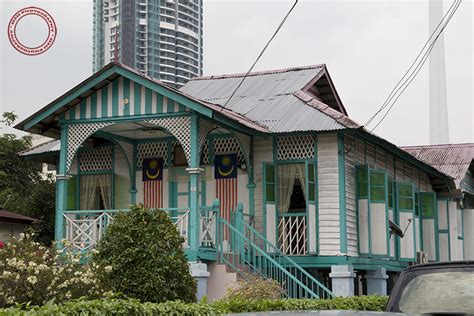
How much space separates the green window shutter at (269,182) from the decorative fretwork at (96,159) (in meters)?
4.22

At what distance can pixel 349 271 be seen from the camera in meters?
17.3

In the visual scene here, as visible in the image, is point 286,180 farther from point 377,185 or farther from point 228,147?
point 377,185

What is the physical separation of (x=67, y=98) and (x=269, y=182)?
15.4 ft

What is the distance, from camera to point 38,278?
34.9 feet

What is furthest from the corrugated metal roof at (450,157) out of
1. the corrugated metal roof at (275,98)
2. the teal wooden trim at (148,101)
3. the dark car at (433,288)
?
the dark car at (433,288)

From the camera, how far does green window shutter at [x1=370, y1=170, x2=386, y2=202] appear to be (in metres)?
18.8

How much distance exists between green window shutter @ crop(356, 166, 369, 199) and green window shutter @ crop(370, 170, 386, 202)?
208 mm

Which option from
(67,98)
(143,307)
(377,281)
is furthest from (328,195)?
(143,307)

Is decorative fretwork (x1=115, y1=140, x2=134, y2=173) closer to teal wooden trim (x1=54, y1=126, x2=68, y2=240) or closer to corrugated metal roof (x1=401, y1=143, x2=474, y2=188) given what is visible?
teal wooden trim (x1=54, y1=126, x2=68, y2=240)

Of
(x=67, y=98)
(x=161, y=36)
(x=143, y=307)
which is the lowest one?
(x=143, y=307)

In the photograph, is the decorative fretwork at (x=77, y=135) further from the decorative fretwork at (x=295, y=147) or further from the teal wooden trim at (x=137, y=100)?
the decorative fretwork at (x=295, y=147)

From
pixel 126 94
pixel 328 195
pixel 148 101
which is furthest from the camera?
pixel 328 195

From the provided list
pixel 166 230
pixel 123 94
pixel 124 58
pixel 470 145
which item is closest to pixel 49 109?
pixel 123 94

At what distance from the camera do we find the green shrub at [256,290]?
582 inches
